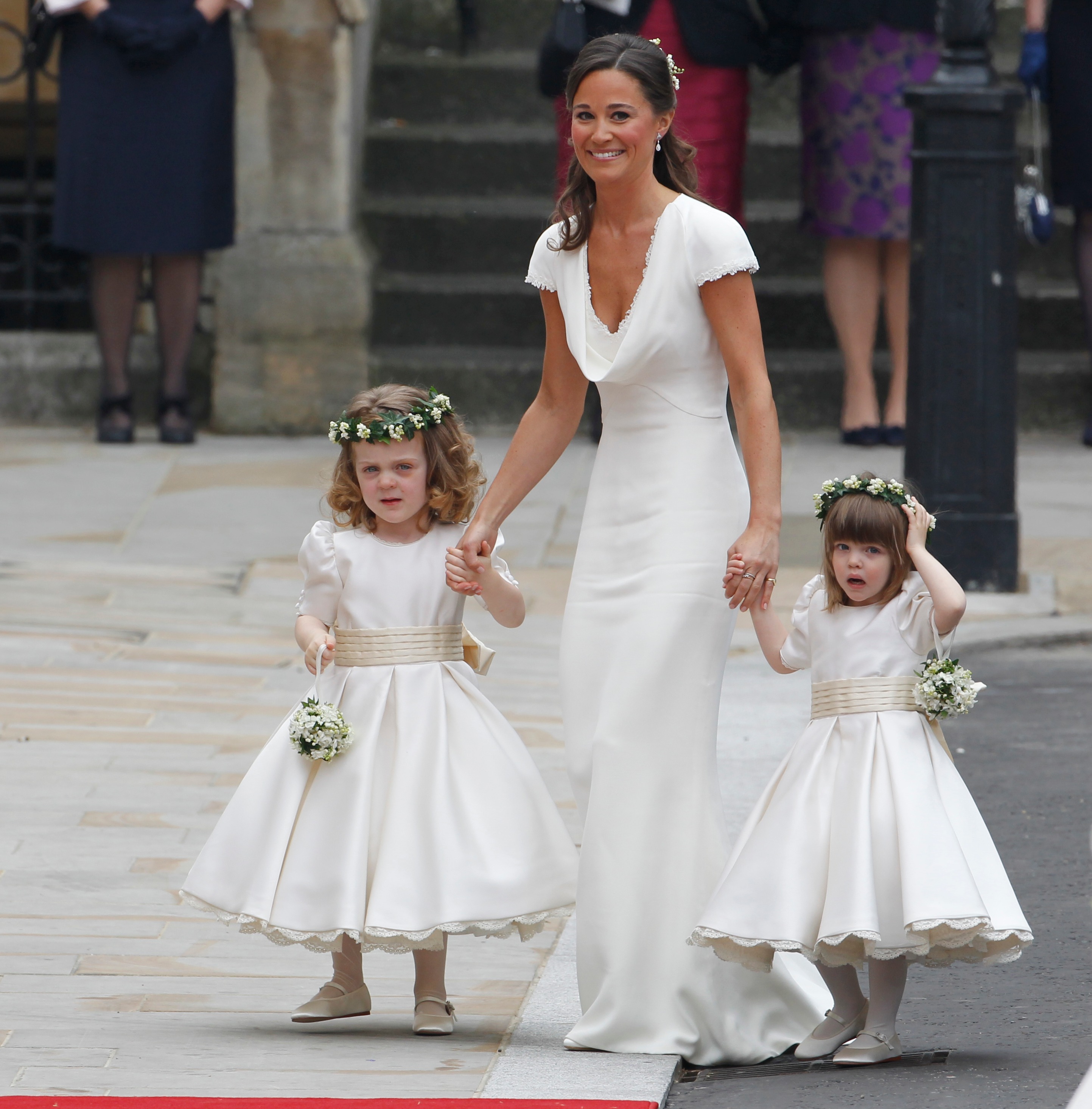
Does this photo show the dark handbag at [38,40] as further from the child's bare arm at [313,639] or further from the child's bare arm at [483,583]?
the child's bare arm at [483,583]

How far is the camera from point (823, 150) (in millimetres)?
10953

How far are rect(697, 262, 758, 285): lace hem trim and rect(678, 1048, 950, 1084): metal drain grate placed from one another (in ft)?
4.76

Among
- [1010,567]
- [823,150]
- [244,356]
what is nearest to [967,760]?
[1010,567]

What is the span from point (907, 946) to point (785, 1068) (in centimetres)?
36

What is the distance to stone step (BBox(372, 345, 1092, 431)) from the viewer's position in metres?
11.5

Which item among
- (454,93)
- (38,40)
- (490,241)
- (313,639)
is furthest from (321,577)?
(454,93)

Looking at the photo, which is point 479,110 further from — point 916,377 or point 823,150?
point 916,377

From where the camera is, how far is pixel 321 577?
444 centimetres

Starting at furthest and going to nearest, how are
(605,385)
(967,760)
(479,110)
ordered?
1. (479,110)
2. (967,760)
3. (605,385)

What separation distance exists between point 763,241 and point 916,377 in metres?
3.82

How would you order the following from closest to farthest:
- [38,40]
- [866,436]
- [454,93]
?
1. [866,436]
2. [38,40]
3. [454,93]

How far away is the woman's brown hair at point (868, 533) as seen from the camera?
4230 mm

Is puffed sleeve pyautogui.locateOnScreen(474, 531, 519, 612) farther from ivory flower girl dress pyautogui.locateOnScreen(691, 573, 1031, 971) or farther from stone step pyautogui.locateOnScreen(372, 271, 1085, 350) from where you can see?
stone step pyautogui.locateOnScreen(372, 271, 1085, 350)

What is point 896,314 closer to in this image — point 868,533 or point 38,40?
point 38,40
